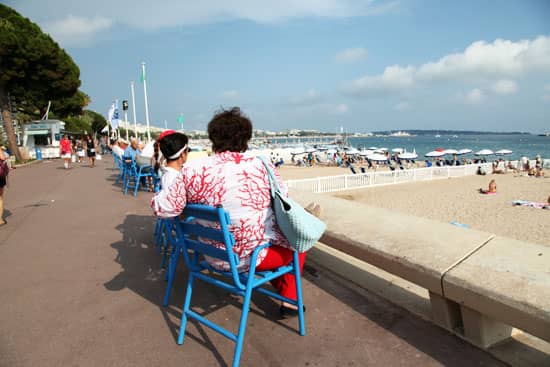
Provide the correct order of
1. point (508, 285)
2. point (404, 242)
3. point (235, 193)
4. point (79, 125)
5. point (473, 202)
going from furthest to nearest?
1. point (79, 125)
2. point (473, 202)
3. point (404, 242)
4. point (235, 193)
5. point (508, 285)

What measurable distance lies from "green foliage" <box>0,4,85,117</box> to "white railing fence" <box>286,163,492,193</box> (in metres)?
19.3

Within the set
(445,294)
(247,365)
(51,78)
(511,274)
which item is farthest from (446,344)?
(51,78)

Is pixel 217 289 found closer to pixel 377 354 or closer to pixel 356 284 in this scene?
pixel 356 284

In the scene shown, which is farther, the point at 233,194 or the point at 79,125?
the point at 79,125

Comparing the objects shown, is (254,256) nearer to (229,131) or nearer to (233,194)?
(233,194)

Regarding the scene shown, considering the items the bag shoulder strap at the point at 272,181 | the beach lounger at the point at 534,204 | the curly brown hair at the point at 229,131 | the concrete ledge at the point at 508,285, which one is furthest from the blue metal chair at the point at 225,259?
the beach lounger at the point at 534,204

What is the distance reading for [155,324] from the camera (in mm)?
2338

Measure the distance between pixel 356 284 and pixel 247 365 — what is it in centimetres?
129

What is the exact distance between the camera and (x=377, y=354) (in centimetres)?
193

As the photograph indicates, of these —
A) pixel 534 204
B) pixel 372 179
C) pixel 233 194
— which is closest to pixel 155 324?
pixel 233 194

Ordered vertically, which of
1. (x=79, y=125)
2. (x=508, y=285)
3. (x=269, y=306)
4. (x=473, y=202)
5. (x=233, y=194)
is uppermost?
(x=79, y=125)

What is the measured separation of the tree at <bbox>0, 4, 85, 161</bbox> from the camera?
1992 cm

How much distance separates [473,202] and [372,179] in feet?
14.6

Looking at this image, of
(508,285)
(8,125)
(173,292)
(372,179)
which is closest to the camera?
(508,285)
